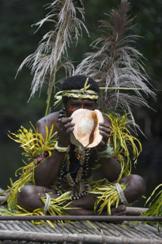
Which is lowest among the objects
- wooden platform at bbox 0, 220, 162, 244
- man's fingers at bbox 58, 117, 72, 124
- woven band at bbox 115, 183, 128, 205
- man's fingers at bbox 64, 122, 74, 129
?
wooden platform at bbox 0, 220, 162, 244

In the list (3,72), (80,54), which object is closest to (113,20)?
(80,54)

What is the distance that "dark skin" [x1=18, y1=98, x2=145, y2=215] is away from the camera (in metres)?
5.19

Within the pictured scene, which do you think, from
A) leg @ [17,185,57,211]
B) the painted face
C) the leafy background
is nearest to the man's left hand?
the painted face

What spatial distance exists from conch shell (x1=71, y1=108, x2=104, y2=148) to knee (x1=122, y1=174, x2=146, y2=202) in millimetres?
403

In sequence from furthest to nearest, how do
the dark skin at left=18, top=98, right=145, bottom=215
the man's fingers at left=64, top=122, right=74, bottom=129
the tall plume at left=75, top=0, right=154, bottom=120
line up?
1. the tall plume at left=75, top=0, right=154, bottom=120
2. the dark skin at left=18, top=98, right=145, bottom=215
3. the man's fingers at left=64, top=122, right=74, bottom=129

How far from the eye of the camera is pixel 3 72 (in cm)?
2211

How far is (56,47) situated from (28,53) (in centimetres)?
1472

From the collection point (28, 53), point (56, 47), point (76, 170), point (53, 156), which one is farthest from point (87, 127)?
point (28, 53)

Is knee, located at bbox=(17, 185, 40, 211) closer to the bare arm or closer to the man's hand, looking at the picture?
the bare arm

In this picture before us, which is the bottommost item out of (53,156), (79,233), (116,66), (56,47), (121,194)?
(79,233)

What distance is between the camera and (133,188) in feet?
17.9

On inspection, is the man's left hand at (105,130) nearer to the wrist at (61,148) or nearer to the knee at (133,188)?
the wrist at (61,148)

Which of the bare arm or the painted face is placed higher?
the painted face

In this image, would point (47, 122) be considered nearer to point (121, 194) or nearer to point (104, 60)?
point (121, 194)
